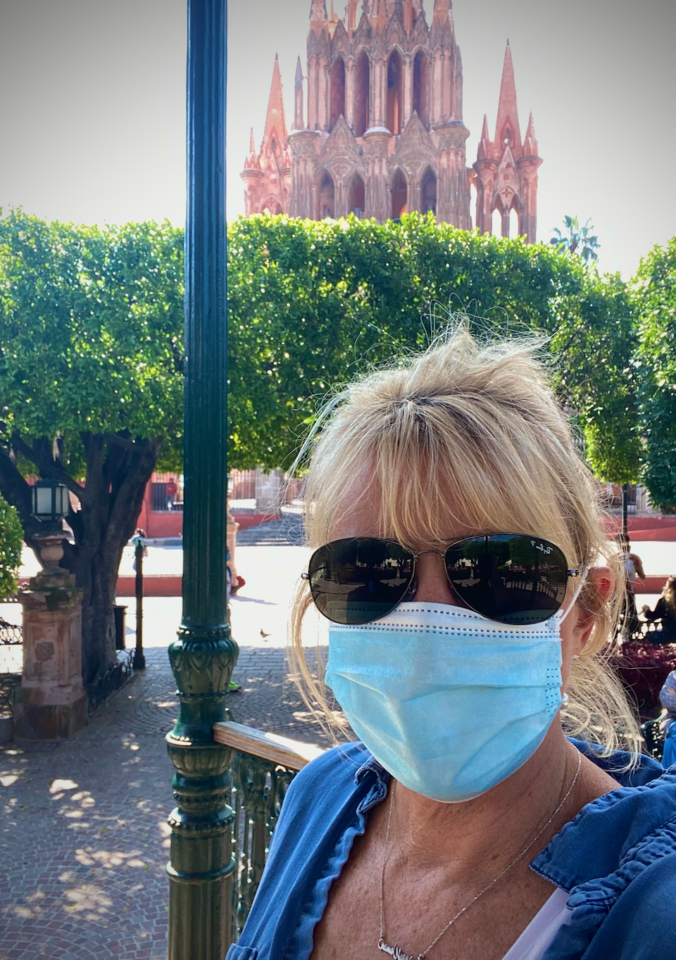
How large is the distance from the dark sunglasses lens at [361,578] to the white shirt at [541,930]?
53 cm

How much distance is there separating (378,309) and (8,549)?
7.44 metres

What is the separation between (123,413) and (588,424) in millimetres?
8417

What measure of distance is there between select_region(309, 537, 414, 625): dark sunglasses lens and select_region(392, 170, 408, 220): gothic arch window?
5481 cm

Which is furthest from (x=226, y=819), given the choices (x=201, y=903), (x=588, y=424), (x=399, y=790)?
(x=588, y=424)

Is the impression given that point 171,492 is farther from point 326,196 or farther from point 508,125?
point 508,125

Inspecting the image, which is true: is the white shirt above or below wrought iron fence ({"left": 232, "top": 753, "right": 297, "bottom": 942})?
above

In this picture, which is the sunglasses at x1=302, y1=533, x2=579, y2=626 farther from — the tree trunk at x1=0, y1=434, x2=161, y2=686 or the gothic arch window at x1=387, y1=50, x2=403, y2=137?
the gothic arch window at x1=387, y1=50, x2=403, y2=137

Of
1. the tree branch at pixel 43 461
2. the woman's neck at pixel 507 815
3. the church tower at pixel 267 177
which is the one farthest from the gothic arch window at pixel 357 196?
the woman's neck at pixel 507 815

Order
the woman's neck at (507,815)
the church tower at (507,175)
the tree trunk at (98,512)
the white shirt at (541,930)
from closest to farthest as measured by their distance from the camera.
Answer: the white shirt at (541,930) < the woman's neck at (507,815) < the tree trunk at (98,512) < the church tower at (507,175)

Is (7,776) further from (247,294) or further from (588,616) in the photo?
(588,616)

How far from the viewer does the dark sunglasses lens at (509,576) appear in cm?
140

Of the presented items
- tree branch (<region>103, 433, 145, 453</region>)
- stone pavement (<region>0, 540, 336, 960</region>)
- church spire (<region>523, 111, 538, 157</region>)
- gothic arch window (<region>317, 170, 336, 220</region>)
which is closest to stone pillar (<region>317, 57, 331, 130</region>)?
gothic arch window (<region>317, 170, 336, 220</region>)

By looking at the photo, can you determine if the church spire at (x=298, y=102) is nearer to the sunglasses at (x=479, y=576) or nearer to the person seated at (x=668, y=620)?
the person seated at (x=668, y=620)

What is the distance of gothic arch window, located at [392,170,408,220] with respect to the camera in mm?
53281
